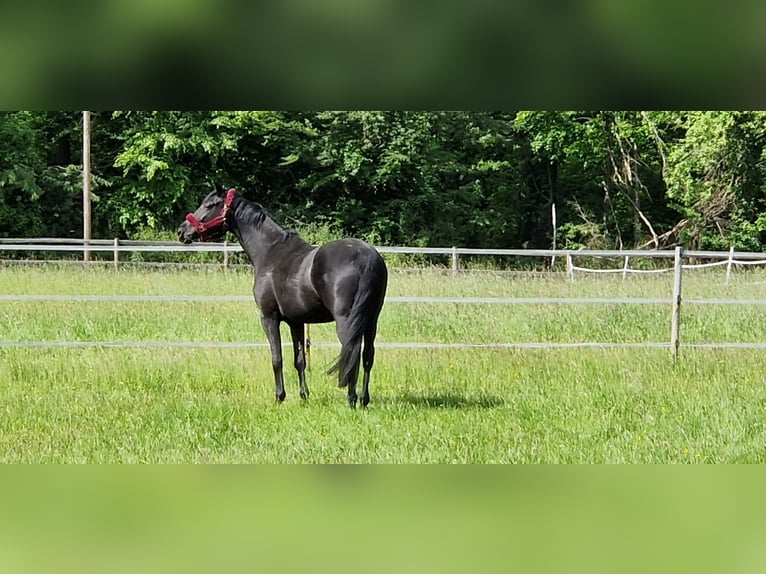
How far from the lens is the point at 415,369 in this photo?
21.3ft

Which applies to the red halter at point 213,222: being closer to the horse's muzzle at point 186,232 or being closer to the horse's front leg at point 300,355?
the horse's muzzle at point 186,232

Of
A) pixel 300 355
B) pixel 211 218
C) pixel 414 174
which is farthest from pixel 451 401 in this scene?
pixel 414 174

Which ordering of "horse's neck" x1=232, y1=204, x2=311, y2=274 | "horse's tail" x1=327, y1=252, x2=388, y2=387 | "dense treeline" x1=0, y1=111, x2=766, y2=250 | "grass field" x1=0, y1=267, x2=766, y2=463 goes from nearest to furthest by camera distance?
"grass field" x1=0, y1=267, x2=766, y2=463, "horse's tail" x1=327, y1=252, x2=388, y2=387, "horse's neck" x1=232, y1=204, x2=311, y2=274, "dense treeline" x1=0, y1=111, x2=766, y2=250

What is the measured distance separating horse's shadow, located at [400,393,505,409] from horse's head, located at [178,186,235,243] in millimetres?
1939

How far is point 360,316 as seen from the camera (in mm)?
4816

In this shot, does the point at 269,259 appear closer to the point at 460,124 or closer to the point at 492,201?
the point at 460,124

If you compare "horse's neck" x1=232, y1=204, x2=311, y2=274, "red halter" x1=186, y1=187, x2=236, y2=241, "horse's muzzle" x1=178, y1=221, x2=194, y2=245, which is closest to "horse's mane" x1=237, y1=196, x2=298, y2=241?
"horse's neck" x1=232, y1=204, x2=311, y2=274

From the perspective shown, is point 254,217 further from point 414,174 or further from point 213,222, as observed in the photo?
point 414,174

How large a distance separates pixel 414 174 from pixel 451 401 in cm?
1695

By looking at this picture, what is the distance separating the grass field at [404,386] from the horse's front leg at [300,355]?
123 mm

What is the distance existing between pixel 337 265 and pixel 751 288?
8.59 meters

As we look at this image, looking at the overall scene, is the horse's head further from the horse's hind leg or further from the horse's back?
the horse's hind leg

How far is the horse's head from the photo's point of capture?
562 cm
